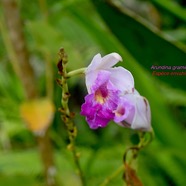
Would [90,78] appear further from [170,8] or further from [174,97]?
[174,97]

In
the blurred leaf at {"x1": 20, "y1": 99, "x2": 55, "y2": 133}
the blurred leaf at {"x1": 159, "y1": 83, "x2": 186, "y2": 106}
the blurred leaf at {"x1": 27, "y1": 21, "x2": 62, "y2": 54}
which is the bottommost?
the blurred leaf at {"x1": 159, "y1": 83, "x2": 186, "y2": 106}

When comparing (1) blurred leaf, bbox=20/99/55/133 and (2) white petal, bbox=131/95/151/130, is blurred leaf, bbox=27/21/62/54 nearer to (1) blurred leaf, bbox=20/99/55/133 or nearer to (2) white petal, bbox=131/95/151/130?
(1) blurred leaf, bbox=20/99/55/133

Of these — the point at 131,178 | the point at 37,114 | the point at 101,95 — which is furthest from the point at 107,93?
the point at 37,114

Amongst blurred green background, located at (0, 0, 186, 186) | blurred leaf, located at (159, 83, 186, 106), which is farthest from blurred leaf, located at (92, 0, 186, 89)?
blurred leaf, located at (159, 83, 186, 106)

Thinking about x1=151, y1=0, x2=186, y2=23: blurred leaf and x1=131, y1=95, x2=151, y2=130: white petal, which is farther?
x1=151, y1=0, x2=186, y2=23: blurred leaf

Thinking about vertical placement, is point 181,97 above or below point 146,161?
above

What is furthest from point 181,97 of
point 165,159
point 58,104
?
point 58,104

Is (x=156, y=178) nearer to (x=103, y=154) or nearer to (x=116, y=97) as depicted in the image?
(x=103, y=154)
